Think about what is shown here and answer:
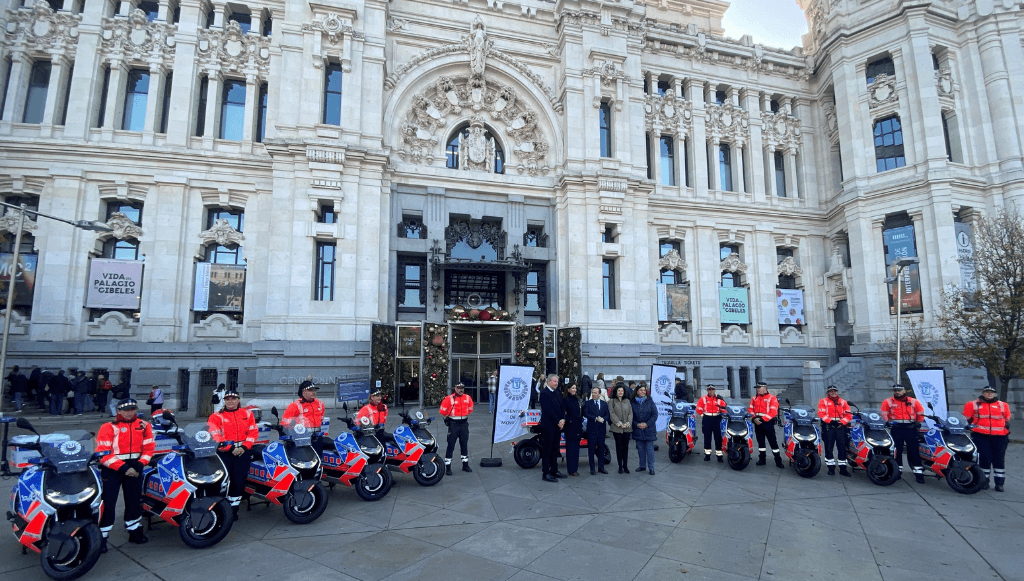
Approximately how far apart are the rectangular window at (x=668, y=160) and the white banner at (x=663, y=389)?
1909 centimetres

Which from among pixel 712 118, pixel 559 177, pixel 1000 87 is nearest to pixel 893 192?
pixel 1000 87

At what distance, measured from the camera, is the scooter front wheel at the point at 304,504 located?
7633mm

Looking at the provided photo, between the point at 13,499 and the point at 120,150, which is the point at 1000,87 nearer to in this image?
the point at 13,499

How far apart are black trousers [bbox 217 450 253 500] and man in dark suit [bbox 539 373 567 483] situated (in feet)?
18.2

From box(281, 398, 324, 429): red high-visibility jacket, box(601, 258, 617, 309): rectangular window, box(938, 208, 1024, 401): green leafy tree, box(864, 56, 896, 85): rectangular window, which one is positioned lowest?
box(281, 398, 324, 429): red high-visibility jacket

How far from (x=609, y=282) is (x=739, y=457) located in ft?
51.6

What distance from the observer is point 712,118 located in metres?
31.3

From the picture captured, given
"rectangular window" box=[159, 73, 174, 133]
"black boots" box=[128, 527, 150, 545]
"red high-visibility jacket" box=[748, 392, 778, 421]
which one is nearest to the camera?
"black boots" box=[128, 527, 150, 545]

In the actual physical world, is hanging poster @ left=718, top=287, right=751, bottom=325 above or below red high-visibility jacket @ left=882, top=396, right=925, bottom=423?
above

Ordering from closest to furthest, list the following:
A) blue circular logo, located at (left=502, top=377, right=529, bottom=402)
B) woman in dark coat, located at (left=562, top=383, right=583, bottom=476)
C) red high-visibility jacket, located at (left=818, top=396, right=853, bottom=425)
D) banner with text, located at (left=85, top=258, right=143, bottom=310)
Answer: woman in dark coat, located at (left=562, top=383, right=583, bottom=476), red high-visibility jacket, located at (left=818, top=396, right=853, bottom=425), blue circular logo, located at (left=502, top=377, right=529, bottom=402), banner with text, located at (left=85, top=258, right=143, bottom=310)

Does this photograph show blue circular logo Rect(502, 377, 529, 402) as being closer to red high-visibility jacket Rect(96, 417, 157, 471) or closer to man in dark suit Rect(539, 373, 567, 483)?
man in dark suit Rect(539, 373, 567, 483)

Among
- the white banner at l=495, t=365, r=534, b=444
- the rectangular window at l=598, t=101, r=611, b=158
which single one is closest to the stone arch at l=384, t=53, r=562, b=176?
the rectangular window at l=598, t=101, r=611, b=158

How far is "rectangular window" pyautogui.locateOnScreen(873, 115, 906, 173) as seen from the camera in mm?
27953

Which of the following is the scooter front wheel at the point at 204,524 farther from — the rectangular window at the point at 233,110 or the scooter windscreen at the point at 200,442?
the rectangular window at the point at 233,110
